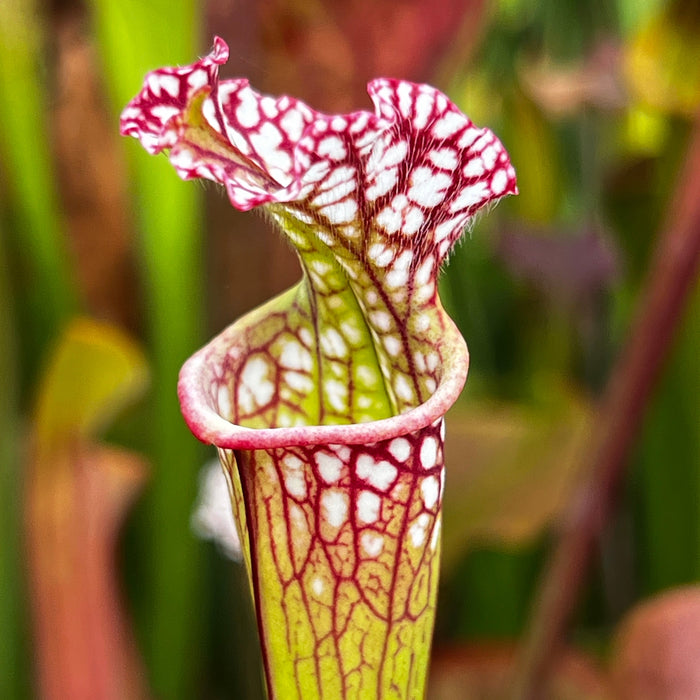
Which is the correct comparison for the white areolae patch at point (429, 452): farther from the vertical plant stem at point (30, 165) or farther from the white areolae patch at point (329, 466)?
the vertical plant stem at point (30, 165)

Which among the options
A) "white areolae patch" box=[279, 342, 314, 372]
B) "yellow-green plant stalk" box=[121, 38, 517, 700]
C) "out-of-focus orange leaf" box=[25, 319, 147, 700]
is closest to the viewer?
"yellow-green plant stalk" box=[121, 38, 517, 700]

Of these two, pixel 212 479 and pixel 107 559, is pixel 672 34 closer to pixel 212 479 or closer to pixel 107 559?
pixel 212 479

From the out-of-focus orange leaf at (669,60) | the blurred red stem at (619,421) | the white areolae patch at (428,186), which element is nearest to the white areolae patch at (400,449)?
the white areolae patch at (428,186)

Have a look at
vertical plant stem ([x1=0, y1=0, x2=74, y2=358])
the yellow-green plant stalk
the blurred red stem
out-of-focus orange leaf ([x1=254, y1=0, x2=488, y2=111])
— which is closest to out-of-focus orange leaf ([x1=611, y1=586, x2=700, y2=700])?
the blurred red stem

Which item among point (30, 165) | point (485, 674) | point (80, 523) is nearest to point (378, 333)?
point (80, 523)

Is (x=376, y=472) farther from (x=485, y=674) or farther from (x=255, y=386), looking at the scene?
(x=485, y=674)

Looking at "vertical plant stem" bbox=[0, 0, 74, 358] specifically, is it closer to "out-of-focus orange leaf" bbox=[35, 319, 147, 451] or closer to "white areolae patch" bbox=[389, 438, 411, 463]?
"out-of-focus orange leaf" bbox=[35, 319, 147, 451]
